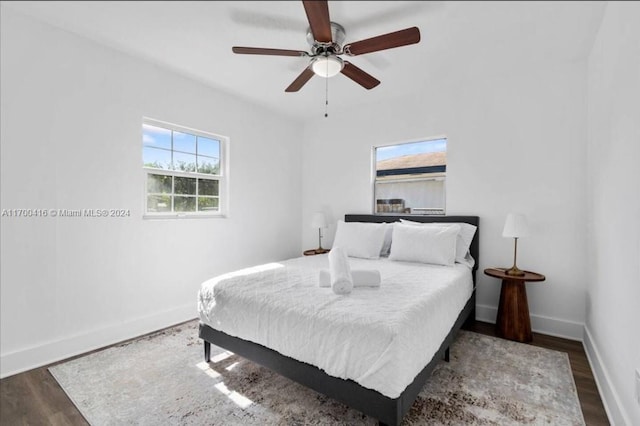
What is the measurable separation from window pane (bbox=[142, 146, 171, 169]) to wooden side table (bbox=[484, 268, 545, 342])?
351cm

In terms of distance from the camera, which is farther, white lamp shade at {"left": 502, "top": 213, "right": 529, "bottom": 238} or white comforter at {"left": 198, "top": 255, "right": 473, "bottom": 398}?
white lamp shade at {"left": 502, "top": 213, "right": 529, "bottom": 238}

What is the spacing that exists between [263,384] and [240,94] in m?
3.17

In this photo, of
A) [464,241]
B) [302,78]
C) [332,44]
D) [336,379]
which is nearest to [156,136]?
[302,78]

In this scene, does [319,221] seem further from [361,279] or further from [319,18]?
[319,18]

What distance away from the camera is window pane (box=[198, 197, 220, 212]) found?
11.6 feet

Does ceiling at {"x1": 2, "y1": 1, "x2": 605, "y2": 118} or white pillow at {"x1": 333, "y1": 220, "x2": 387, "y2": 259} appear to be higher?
ceiling at {"x1": 2, "y1": 1, "x2": 605, "y2": 118}

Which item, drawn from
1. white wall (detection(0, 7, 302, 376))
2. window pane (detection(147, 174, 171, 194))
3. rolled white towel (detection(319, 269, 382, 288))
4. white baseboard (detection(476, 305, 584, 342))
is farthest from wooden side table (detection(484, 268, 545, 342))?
window pane (detection(147, 174, 171, 194))

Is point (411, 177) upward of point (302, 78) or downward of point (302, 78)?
downward

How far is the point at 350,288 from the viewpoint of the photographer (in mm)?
1934

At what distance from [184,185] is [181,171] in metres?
0.16

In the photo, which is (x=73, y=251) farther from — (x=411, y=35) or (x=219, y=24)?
(x=411, y=35)

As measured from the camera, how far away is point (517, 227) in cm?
274

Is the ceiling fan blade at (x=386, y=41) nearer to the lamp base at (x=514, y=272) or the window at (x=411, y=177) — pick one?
the window at (x=411, y=177)

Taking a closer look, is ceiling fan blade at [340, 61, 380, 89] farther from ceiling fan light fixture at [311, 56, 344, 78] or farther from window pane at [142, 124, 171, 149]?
window pane at [142, 124, 171, 149]
